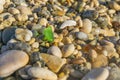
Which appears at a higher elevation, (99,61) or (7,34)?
(7,34)

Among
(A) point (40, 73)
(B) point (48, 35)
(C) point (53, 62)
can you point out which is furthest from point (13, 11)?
(A) point (40, 73)

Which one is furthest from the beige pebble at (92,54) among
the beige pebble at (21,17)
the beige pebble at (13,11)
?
the beige pebble at (13,11)

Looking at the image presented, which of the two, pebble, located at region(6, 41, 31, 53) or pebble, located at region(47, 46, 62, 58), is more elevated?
pebble, located at region(6, 41, 31, 53)

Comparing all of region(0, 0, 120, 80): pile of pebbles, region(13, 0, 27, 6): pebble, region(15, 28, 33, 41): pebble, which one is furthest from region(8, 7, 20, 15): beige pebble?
region(15, 28, 33, 41): pebble

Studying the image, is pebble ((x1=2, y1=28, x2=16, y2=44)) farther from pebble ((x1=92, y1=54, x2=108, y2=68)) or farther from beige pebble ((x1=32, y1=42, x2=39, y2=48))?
pebble ((x1=92, y1=54, x2=108, y2=68))

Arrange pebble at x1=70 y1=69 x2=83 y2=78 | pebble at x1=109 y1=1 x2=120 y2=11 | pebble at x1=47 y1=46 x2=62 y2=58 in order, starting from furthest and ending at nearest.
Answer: pebble at x1=109 y1=1 x2=120 y2=11 → pebble at x1=47 y1=46 x2=62 y2=58 → pebble at x1=70 y1=69 x2=83 y2=78

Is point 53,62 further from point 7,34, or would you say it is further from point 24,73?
point 7,34

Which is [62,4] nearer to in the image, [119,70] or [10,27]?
[10,27]
